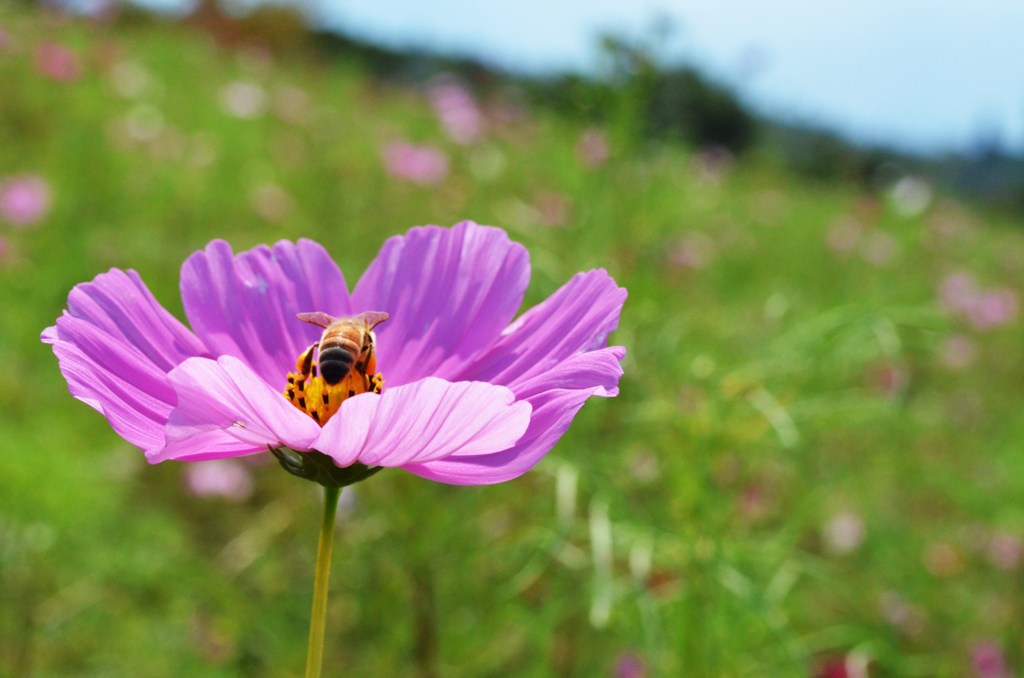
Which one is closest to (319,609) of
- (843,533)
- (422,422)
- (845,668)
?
(422,422)

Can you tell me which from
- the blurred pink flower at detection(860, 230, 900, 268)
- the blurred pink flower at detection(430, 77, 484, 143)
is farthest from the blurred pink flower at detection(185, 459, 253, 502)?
the blurred pink flower at detection(860, 230, 900, 268)

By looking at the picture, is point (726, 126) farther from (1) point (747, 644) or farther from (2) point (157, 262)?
(1) point (747, 644)

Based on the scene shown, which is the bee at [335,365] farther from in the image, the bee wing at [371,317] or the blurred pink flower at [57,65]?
the blurred pink flower at [57,65]

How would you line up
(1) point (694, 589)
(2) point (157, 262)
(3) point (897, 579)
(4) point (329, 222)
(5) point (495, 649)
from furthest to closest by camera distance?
(4) point (329, 222), (2) point (157, 262), (3) point (897, 579), (5) point (495, 649), (1) point (694, 589)

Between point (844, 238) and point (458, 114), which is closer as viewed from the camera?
point (458, 114)

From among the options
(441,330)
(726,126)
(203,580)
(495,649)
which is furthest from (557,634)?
(726,126)

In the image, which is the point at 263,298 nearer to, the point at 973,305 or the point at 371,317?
the point at 371,317
